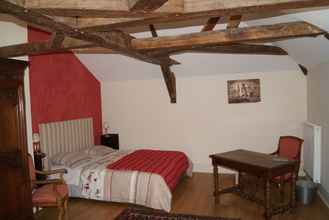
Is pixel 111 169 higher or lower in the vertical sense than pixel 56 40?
lower

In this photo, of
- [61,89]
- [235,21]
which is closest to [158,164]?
[61,89]

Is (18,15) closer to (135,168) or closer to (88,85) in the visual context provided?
(135,168)

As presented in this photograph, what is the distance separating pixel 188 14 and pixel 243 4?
1.24ft

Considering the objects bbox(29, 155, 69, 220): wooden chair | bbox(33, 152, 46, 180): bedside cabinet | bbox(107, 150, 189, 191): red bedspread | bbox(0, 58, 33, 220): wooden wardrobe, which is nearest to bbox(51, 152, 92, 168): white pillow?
bbox(33, 152, 46, 180): bedside cabinet

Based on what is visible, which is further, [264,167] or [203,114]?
[203,114]

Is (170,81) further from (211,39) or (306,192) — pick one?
(306,192)

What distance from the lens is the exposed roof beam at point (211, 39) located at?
277 cm

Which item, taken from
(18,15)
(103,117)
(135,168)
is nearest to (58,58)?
(103,117)

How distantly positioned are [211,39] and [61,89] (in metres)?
3.11

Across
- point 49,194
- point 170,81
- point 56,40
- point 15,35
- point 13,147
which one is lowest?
point 49,194

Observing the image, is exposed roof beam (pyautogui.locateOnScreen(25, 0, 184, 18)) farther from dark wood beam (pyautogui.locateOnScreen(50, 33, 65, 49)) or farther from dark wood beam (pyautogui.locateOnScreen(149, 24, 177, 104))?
dark wood beam (pyautogui.locateOnScreen(149, 24, 177, 104))

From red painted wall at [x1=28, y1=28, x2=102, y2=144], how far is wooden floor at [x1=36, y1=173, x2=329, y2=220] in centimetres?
144

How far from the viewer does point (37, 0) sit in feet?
5.40

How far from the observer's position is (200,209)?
12.6ft
